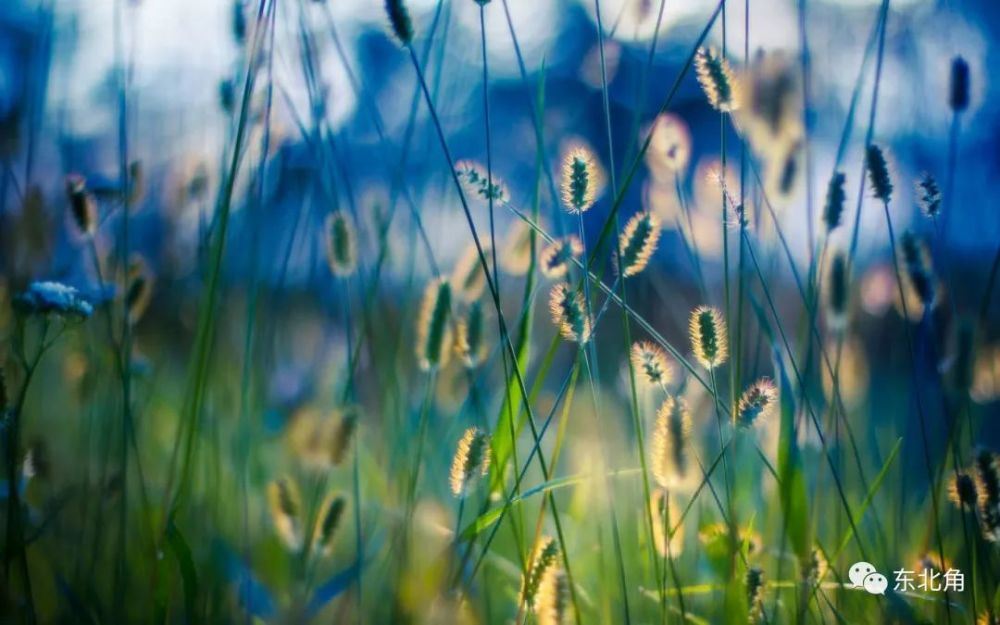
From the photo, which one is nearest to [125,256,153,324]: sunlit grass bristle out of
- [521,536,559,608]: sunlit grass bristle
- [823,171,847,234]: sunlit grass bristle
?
[521,536,559,608]: sunlit grass bristle

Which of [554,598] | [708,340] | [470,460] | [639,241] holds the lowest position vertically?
[554,598]

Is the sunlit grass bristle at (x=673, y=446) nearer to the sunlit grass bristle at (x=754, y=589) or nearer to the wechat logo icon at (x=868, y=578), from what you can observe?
the sunlit grass bristle at (x=754, y=589)

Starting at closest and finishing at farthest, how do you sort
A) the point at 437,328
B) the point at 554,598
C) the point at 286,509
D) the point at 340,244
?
the point at 554,598
the point at 286,509
the point at 437,328
the point at 340,244

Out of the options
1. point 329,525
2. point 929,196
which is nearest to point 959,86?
point 929,196

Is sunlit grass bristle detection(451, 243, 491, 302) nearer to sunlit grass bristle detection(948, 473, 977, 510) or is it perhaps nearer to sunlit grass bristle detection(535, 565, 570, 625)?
sunlit grass bristle detection(535, 565, 570, 625)

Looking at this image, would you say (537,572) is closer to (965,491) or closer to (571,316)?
(571,316)

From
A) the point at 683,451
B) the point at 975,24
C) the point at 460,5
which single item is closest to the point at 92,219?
the point at 460,5

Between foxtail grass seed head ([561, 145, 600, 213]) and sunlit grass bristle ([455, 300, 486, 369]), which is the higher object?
foxtail grass seed head ([561, 145, 600, 213])
